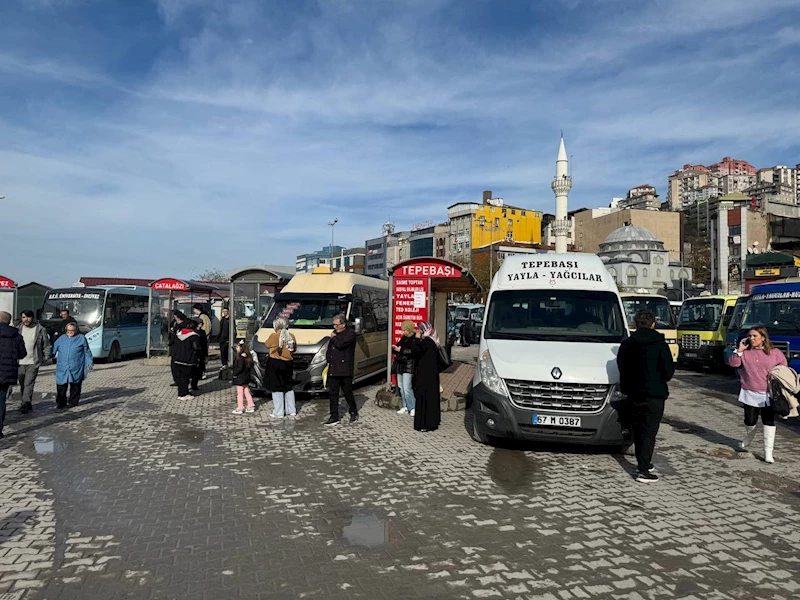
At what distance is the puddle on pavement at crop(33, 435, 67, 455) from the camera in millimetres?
8211

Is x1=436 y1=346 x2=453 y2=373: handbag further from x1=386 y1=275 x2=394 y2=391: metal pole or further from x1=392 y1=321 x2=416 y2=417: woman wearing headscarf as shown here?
x1=386 y1=275 x2=394 y2=391: metal pole

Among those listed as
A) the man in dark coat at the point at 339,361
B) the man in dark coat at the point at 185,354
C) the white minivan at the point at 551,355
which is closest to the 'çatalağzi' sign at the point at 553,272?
the white minivan at the point at 551,355

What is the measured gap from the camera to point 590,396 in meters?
7.38

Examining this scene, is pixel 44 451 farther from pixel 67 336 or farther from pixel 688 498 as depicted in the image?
pixel 688 498

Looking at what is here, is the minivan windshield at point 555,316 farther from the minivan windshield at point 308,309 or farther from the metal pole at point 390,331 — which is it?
the minivan windshield at point 308,309

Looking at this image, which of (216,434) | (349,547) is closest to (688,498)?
(349,547)

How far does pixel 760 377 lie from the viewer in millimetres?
7781

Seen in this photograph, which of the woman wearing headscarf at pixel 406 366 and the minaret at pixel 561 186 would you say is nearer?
the woman wearing headscarf at pixel 406 366

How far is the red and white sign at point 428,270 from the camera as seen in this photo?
12516 mm

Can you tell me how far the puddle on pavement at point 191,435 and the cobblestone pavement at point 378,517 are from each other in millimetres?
59

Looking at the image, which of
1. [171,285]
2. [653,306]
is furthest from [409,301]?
[653,306]

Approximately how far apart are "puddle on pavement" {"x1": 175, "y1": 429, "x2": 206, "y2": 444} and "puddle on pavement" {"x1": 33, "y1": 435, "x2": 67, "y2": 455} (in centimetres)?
152

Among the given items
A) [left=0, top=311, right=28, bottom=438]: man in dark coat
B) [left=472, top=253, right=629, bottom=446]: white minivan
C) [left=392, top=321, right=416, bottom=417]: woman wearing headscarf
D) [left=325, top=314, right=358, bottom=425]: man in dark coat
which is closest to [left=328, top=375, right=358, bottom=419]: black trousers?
[left=325, top=314, right=358, bottom=425]: man in dark coat

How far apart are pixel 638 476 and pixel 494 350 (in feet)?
7.53
